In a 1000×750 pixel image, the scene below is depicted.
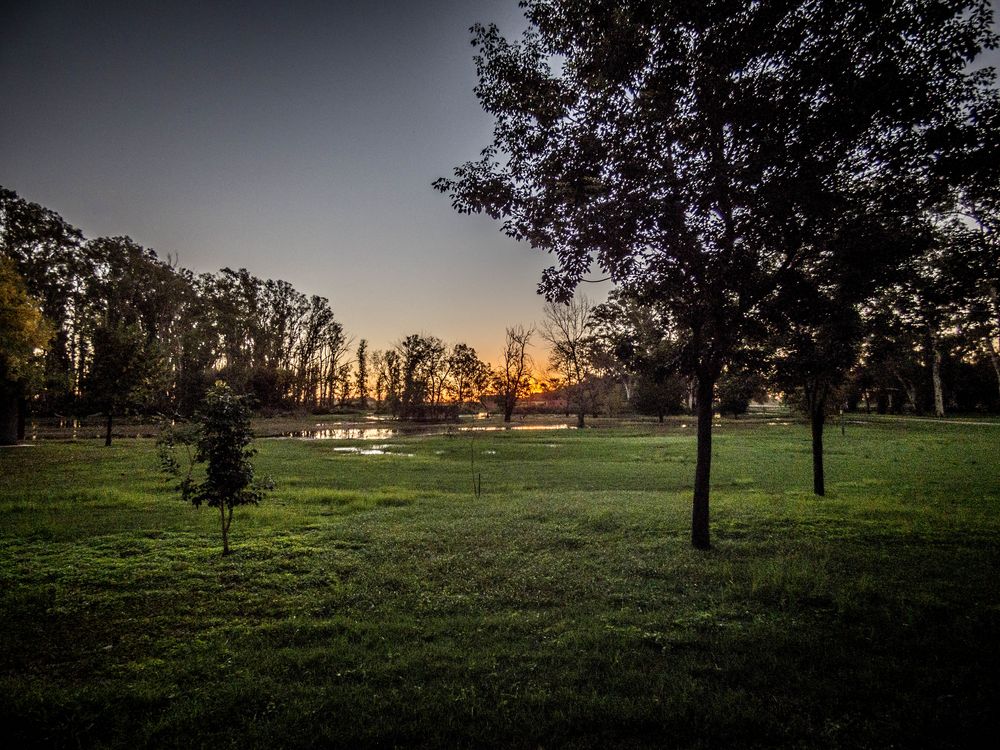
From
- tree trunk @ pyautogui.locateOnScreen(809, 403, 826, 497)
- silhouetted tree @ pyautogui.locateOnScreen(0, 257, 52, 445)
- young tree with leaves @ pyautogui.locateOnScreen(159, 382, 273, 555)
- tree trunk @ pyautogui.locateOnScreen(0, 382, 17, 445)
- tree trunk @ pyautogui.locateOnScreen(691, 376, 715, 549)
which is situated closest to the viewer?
young tree with leaves @ pyautogui.locateOnScreen(159, 382, 273, 555)

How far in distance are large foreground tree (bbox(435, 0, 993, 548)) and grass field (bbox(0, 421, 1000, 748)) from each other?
14.1ft

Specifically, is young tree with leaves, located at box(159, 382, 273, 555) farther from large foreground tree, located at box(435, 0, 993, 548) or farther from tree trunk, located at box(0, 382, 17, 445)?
tree trunk, located at box(0, 382, 17, 445)

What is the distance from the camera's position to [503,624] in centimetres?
605

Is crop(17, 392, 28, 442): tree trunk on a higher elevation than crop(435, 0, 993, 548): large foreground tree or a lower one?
lower

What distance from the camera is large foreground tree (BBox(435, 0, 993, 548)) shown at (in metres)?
6.45

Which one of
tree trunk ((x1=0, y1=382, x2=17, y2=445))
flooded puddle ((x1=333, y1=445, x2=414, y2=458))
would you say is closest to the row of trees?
tree trunk ((x1=0, y1=382, x2=17, y2=445))

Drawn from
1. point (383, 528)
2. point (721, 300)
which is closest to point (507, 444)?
point (383, 528)

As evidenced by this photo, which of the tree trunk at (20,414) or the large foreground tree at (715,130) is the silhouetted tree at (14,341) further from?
the large foreground tree at (715,130)

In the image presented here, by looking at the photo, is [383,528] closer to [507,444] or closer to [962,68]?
[962,68]

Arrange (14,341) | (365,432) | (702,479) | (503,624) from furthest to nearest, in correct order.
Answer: (365,432), (14,341), (702,479), (503,624)

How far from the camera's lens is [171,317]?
2402 inches

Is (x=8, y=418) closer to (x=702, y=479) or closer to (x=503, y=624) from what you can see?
(x=503, y=624)

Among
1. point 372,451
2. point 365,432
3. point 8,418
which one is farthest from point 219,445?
point 365,432

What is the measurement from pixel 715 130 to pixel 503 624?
8.04 m
